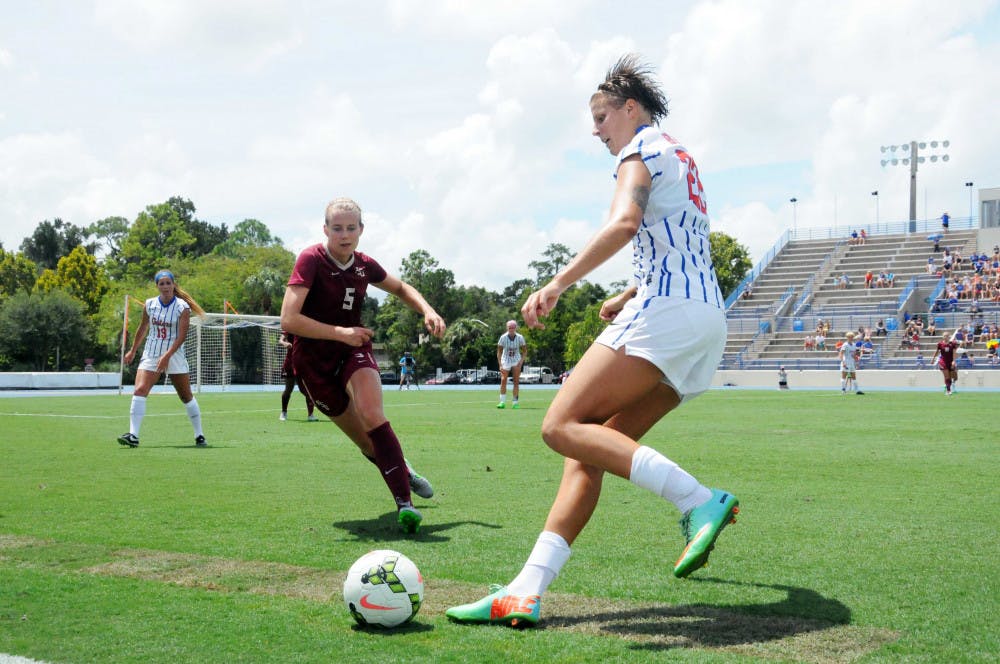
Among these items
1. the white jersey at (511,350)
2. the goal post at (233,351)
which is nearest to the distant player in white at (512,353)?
the white jersey at (511,350)

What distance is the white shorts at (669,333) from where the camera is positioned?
351 cm

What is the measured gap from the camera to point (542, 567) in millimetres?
3521

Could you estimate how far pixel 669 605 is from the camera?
371cm

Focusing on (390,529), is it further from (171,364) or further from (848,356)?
(848,356)

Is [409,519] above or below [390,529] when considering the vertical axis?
above

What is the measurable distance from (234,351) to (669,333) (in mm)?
49025

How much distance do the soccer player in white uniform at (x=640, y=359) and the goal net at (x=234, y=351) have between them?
99.0ft

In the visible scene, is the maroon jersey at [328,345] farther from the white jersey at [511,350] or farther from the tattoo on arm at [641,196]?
the white jersey at [511,350]

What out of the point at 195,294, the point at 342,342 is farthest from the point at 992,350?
the point at 195,294

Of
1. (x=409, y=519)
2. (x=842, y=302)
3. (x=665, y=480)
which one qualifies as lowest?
(x=409, y=519)

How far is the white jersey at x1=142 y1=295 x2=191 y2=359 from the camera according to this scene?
11.4m

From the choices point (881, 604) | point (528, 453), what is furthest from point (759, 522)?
point (528, 453)

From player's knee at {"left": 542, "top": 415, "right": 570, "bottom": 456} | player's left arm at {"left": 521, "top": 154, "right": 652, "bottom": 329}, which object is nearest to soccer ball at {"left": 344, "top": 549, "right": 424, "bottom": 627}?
player's knee at {"left": 542, "top": 415, "right": 570, "bottom": 456}

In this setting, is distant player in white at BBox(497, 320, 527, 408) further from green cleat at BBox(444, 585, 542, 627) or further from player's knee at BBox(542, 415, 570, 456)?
green cleat at BBox(444, 585, 542, 627)
